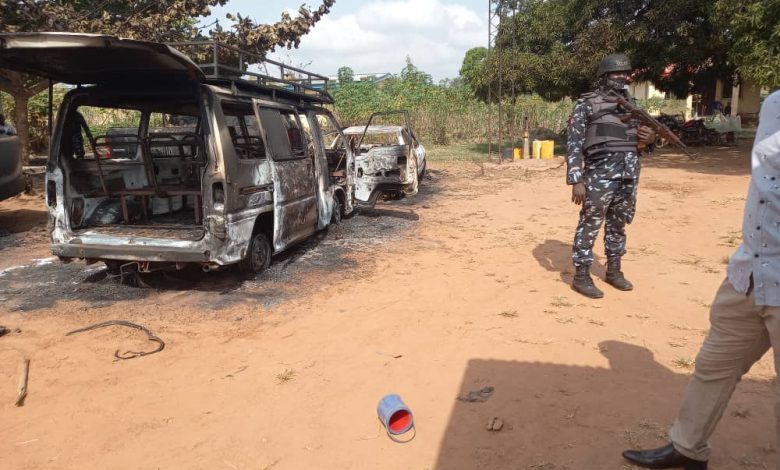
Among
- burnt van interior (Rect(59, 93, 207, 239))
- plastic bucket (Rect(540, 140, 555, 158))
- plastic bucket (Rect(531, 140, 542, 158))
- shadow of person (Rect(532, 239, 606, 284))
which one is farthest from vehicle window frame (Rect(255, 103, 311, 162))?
plastic bucket (Rect(540, 140, 555, 158))

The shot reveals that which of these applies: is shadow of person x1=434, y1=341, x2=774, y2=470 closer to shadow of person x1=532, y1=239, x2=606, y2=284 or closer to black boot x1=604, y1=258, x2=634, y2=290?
black boot x1=604, y1=258, x2=634, y2=290

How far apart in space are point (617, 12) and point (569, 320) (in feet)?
49.2

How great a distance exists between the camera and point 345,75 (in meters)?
27.6

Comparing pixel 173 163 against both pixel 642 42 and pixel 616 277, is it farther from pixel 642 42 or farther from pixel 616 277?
pixel 642 42

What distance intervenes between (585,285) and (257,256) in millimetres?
3018

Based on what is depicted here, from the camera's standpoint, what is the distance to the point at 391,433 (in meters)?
2.69

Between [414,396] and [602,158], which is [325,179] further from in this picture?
[414,396]

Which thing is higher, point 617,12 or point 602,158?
point 617,12

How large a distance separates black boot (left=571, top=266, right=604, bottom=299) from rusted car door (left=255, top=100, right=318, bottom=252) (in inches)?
110

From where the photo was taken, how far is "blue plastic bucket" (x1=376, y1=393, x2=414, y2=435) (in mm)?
2713

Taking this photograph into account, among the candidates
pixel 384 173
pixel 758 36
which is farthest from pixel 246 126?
pixel 758 36

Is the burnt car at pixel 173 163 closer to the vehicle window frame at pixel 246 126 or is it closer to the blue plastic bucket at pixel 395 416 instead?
the vehicle window frame at pixel 246 126

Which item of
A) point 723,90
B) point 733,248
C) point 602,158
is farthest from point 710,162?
point 723,90

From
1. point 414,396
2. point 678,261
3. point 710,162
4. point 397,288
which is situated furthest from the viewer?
point 710,162
